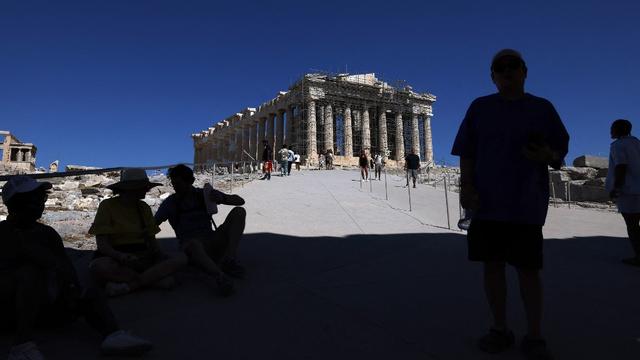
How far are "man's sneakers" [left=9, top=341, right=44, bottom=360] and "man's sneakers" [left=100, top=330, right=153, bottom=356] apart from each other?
0.32 metres

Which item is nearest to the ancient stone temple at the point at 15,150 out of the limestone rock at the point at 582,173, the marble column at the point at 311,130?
the marble column at the point at 311,130

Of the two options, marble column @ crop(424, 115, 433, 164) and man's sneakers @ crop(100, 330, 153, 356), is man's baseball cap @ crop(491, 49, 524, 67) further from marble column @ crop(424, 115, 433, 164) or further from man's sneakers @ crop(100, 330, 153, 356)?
marble column @ crop(424, 115, 433, 164)

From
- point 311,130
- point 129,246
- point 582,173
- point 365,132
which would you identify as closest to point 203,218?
point 129,246

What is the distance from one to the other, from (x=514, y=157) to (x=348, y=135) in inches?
1418

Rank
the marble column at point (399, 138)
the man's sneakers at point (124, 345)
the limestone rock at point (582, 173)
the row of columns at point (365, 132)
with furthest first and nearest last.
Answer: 1. the marble column at point (399, 138)
2. the row of columns at point (365, 132)
3. the limestone rock at point (582, 173)
4. the man's sneakers at point (124, 345)

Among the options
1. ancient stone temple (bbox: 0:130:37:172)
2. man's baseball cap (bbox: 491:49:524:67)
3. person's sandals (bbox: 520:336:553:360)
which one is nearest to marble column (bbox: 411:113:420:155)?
ancient stone temple (bbox: 0:130:37:172)

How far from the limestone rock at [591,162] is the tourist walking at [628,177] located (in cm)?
1519

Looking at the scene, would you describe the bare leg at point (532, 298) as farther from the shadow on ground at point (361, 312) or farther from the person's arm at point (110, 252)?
the person's arm at point (110, 252)

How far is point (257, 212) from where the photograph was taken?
8.92 meters

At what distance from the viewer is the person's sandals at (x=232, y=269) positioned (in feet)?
14.5

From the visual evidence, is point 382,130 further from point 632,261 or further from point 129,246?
point 129,246

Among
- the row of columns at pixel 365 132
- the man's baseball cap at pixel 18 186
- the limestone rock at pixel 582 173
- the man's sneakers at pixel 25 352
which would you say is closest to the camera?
the man's sneakers at pixel 25 352

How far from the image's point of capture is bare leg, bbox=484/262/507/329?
270 centimetres

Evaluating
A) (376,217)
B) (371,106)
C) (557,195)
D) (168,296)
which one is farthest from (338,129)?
(168,296)
